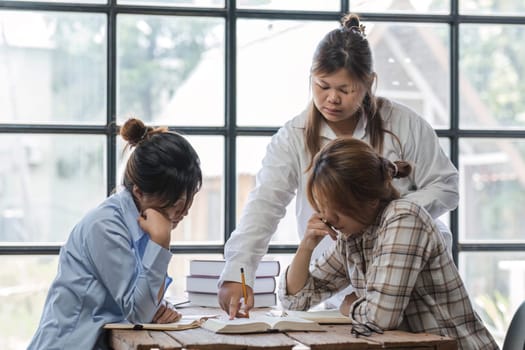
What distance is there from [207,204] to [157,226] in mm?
870

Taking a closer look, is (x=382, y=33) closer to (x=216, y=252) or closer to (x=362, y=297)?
(x=216, y=252)

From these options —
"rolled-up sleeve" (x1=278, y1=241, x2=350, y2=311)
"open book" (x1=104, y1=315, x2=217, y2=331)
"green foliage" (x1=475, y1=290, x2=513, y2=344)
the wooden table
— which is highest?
"rolled-up sleeve" (x1=278, y1=241, x2=350, y2=311)

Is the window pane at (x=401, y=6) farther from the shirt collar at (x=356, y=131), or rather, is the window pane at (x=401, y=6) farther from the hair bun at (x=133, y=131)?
the hair bun at (x=133, y=131)

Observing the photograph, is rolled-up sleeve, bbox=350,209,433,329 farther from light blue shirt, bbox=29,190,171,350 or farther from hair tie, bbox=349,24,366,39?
hair tie, bbox=349,24,366,39

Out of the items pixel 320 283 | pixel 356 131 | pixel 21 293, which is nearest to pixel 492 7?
pixel 356 131

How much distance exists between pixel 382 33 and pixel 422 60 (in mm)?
166

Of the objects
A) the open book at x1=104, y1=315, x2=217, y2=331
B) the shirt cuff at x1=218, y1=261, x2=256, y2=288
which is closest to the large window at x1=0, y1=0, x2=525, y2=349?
the shirt cuff at x1=218, y1=261, x2=256, y2=288

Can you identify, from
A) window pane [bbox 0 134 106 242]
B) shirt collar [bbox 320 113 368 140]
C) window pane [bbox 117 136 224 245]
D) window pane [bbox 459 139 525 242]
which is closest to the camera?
shirt collar [bbox 320 113 368 140]

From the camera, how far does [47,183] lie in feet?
9.27

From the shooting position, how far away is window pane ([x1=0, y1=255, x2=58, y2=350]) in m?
2.81

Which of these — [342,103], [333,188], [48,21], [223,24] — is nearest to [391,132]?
[342,103]

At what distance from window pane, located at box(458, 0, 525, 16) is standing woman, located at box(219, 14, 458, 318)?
29.6 inches

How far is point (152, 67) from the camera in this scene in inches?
114

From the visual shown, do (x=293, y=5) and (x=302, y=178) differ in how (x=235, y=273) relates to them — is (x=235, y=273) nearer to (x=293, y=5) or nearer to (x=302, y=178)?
(x=302, y=178)
